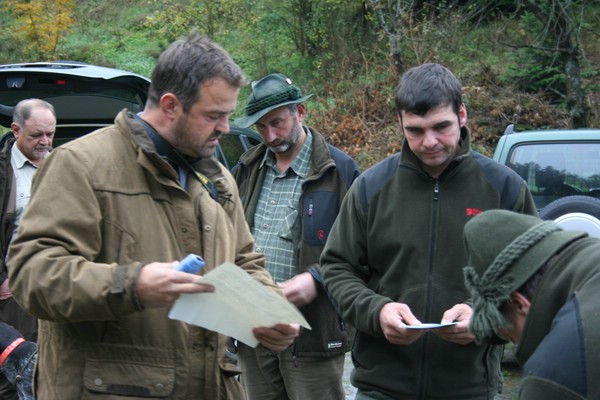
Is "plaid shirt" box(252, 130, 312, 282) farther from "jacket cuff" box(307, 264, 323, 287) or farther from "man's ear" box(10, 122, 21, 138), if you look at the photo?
"man's ear" box(10, 122, 21, 138)

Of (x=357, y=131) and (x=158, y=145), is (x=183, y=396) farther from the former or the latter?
(x=357, y=131)

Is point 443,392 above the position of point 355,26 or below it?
below

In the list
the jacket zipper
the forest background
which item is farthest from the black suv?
the forest background

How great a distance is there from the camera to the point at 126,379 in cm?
280

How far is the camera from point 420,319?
3.46m

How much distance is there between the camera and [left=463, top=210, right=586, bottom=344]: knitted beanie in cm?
208

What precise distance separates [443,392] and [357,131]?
41.0ft

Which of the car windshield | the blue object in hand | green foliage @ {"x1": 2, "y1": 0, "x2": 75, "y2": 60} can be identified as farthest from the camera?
green foliage @ {"x1": 2, "y1": 0, "x2": 75, "y2": 60}

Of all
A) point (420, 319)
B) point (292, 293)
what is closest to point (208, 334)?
point (420, 319)

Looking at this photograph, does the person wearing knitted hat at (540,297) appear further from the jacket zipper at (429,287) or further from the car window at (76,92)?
the car window at (76,92)

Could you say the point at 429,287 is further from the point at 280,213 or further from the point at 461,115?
the point at 280,213

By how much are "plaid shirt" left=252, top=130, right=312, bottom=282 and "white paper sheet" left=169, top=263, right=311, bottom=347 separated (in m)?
1.73

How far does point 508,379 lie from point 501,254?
5.59m

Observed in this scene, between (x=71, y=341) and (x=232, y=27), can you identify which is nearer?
(x=71, y=341)
